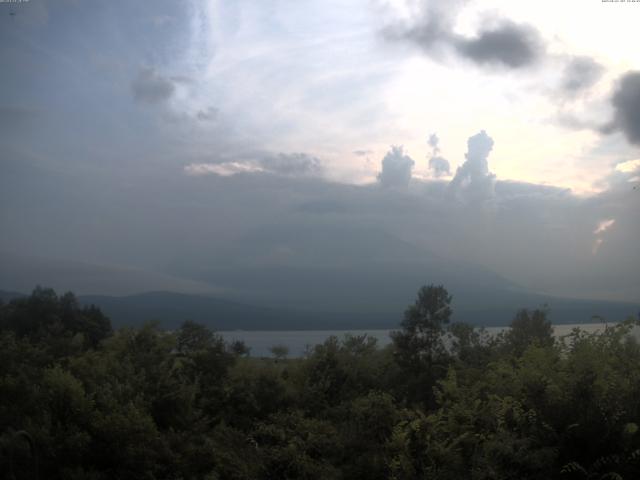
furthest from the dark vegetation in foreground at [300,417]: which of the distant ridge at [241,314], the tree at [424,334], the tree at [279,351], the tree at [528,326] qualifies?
the distant ridge at [241,314]

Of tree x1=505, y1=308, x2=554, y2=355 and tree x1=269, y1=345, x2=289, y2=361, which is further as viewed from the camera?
tree x1=505, y1=308, x2=554, y2=355

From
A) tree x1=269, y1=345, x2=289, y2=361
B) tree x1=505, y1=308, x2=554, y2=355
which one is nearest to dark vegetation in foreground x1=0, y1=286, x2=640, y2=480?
tree x1=269, y1=345, x2=289, y2=361

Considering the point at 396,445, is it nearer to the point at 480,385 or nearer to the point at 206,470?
the point at 480,385

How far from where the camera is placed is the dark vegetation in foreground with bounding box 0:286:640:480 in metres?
8.32

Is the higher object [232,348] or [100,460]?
[232,348]

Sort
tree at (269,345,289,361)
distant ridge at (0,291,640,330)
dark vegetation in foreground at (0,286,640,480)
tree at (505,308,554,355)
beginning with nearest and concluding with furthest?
dark vegetation in foreground at (0,286,640,480)
tree at (269,345,289,361)
tree at (505,308,554,355)
distant ridge at (0,291,640,330)

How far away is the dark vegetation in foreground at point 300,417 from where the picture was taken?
832 cm

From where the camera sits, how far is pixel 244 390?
712 inches

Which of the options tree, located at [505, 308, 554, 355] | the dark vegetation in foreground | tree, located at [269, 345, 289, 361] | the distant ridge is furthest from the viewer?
the distant ridge

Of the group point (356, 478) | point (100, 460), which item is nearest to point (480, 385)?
point (356, 478)

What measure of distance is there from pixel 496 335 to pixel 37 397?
2057 centimetres

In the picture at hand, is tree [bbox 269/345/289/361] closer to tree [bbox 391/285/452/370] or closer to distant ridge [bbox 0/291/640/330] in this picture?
tree [bbox 391/285/452/370]

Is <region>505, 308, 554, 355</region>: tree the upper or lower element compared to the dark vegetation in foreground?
upper

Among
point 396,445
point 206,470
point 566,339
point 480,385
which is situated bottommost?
point 206,470
